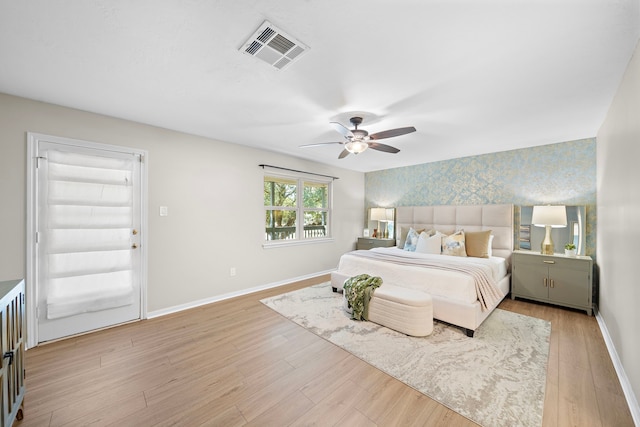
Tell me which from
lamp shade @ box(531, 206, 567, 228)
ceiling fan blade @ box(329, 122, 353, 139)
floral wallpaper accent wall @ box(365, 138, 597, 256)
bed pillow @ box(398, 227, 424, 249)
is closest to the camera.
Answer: ceiling fan blade @ box(329, 122, 353, 139)

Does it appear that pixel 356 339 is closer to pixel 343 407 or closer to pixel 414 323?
pixel 414 323

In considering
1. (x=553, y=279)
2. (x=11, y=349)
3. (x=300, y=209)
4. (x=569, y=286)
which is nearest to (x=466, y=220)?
(x=553, y=279)

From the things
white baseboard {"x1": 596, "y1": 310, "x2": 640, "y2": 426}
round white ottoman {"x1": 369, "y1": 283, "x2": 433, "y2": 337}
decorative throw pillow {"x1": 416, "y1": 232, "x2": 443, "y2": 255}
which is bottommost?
white baseboard {"x1": 596, "y1": 310, "x2": 640, "y2": 426}

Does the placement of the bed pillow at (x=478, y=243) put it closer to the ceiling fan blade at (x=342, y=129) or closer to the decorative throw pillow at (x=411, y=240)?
the decorative throw pillow at (x=411, y=240)

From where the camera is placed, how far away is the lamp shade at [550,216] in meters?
3.43

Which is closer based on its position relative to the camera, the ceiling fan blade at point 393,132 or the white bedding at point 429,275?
the ceiling fan blade at point 393,132

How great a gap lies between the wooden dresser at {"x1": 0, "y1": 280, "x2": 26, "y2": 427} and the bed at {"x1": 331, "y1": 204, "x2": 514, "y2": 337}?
3.22 m

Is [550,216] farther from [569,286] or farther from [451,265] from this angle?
[451,265]

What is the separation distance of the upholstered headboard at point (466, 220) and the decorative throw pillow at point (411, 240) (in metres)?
0.38

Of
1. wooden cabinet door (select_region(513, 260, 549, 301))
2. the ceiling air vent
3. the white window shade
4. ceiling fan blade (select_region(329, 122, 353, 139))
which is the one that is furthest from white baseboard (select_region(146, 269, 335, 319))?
wooden cabinet door (select_region(513, 260, 549, 301))

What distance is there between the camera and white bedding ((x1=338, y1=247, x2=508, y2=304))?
2.73 meters

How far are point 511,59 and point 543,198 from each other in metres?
3.07

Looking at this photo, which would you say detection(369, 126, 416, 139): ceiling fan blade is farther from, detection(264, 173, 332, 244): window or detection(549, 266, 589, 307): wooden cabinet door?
detection(549, 266, 589, 307): wooden cabinet door

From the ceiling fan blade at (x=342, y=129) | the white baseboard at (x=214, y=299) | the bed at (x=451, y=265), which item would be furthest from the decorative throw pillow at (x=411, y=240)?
the ceiling fan blade at (x=342, y=129)
